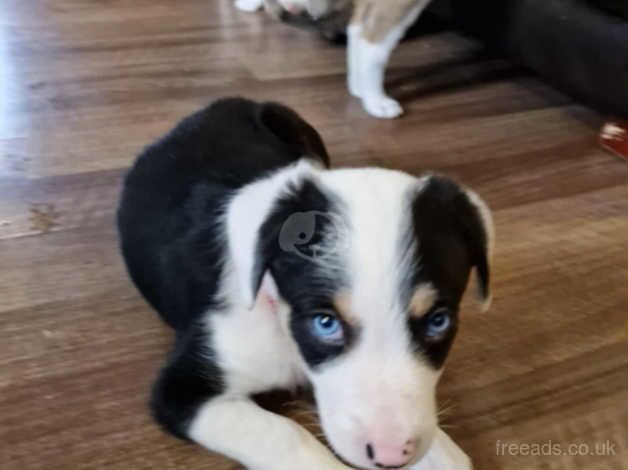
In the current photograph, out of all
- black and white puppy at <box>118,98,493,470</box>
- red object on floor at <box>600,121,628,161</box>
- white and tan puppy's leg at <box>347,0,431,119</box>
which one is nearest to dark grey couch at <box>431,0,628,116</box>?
red object on floor at <box>600,121,628,161</box>

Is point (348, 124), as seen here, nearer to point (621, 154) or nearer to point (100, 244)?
point (621, 154)

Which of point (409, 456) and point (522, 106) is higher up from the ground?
point (409, 456)

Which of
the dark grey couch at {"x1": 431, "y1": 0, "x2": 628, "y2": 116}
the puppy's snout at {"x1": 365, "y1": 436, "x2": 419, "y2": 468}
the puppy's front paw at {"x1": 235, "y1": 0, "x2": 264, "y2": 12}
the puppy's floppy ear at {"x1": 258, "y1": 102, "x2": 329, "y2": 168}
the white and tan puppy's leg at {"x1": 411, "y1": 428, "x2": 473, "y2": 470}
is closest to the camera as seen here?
the puppy's snout at {"x1": 365, "y1": 436, "x2": 419, "y2": 468}

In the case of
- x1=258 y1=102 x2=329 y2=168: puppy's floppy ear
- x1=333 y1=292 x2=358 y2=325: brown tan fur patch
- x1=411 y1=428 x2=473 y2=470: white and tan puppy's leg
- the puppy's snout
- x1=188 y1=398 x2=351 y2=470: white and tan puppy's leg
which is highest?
x1=333 y1=292 x2=358 y2=325: brown tan fur patch

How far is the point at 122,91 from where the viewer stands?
8.00 ft

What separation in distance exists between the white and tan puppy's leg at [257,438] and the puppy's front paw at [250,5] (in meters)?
2.43

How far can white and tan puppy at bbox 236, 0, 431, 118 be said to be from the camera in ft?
7.63

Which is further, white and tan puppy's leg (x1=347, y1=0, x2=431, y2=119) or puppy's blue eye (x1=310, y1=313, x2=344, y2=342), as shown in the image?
white and tan puppy's leg (x1=347, y1=0, x2=431, y2=119)

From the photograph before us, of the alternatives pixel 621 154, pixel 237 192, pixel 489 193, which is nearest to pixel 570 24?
pixel 621 154

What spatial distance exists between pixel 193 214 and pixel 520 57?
5.16 ft

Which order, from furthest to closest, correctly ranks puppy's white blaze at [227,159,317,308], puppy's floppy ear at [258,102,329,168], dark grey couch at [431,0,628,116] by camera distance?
dark grey couch at [431,0,628,116]
puppy's floppy ear at [258,102,329,168]
puppy's white blaze at [227,159,317,308]

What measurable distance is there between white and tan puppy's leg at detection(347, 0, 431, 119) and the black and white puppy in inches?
44.5

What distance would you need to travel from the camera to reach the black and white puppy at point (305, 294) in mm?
919

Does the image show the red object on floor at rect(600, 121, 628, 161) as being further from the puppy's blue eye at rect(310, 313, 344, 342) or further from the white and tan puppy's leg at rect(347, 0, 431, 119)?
the puppy's blue eye at rect(310, 313, 344, 342)
